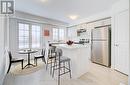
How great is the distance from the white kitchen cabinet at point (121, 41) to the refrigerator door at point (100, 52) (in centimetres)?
44

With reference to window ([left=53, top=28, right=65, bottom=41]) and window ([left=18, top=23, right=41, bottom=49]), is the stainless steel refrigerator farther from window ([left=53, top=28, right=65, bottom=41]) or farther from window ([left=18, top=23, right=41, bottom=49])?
window ([left=18, top=23, right=41, bottom=49])

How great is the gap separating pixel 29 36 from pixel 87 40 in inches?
143

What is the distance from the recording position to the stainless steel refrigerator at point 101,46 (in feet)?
12.6

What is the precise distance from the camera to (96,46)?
4348 mm

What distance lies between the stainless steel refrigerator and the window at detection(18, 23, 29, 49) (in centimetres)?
389

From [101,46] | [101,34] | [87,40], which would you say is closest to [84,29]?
[87,40]

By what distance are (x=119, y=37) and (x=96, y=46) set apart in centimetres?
123

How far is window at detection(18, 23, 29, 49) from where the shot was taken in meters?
5.01

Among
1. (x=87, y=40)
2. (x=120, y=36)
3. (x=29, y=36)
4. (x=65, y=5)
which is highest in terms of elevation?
(x=65, y=5)

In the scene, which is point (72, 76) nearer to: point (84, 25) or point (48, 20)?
point (84, 25)

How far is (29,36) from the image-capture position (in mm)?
5430

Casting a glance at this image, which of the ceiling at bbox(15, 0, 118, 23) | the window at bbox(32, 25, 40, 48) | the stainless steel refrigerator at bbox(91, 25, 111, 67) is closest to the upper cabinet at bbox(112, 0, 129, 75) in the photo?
the stainless steel refrigerator at bbox(91, 25, 111, 67)

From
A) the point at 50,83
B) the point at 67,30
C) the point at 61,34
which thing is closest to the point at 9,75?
the point at 50,83

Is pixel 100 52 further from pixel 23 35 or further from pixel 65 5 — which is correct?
pixel 23 35
